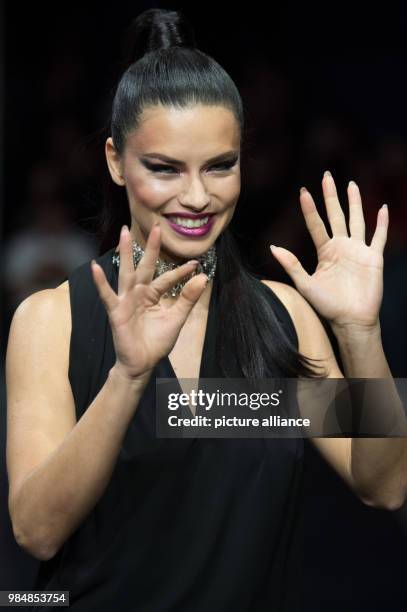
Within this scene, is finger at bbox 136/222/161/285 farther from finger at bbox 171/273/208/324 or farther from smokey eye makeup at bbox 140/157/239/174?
smokey eye makeup at bbox 140/157/239/174

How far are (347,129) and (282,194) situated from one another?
269 mm

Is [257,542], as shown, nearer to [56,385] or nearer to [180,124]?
[56,385]

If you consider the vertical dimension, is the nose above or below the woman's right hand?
above

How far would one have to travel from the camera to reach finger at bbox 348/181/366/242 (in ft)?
4.66

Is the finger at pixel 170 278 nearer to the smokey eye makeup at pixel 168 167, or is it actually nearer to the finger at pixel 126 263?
the finger at pixel 126 263

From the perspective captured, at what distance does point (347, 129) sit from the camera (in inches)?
111

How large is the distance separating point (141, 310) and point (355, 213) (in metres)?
0.35

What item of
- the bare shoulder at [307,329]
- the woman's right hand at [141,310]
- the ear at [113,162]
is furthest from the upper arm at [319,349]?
the woman's right hand at [141,310]

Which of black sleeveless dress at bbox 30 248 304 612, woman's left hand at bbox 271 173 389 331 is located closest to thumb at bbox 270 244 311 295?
woman's left hand at bbox 271 173 389 331

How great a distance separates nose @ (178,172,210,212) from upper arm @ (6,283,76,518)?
0.23m

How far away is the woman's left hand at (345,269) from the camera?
1408 mm

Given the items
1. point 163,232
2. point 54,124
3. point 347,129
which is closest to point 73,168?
point 54,124

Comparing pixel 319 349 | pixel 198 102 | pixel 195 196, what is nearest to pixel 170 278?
pixel 195 196

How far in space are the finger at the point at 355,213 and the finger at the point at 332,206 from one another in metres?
0.01
